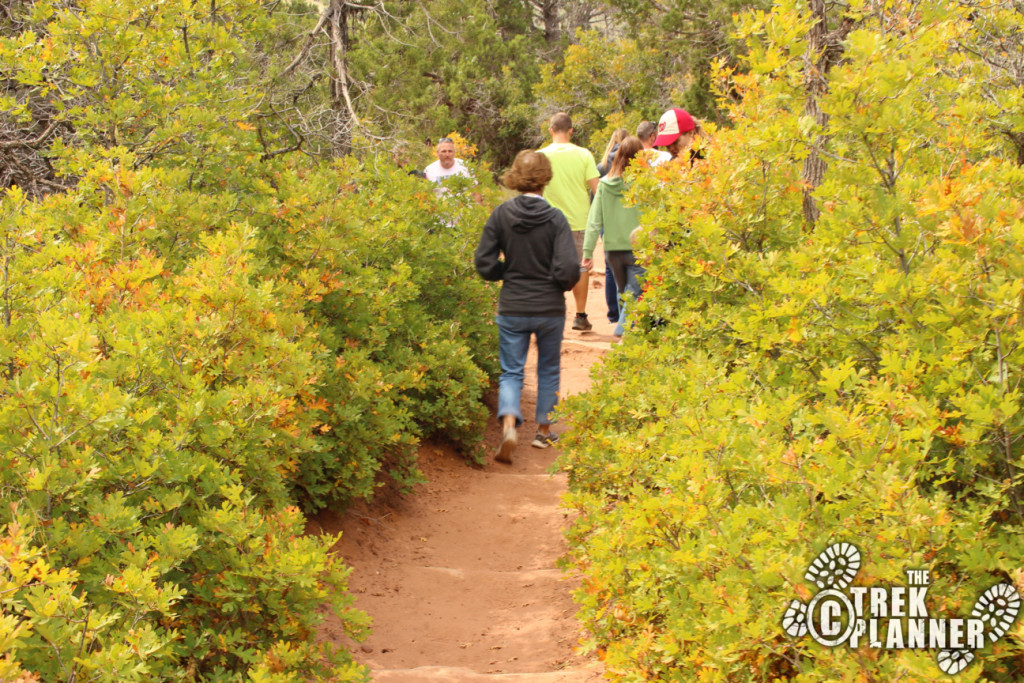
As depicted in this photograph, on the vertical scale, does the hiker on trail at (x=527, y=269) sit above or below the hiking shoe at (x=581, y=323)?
above

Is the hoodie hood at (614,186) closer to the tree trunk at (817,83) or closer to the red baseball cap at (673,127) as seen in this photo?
the red baseball cap at (673,127)

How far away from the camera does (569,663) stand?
349cm

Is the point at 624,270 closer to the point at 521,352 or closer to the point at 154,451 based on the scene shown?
the point at 521,352

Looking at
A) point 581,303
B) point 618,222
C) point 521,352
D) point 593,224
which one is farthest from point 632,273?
point 521,352

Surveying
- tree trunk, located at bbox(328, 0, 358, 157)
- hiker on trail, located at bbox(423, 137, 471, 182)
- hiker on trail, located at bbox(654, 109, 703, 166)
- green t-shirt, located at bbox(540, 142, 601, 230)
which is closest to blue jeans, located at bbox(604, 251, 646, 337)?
green t-shirt, located at bbox(540, 142, 601, 230)

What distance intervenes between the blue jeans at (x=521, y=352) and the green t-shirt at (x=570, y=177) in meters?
2.31

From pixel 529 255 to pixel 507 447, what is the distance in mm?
1383

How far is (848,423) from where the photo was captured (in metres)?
2.26

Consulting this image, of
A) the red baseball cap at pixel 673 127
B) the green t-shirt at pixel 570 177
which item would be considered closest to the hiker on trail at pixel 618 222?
the green t-shirt at pixel 570 177

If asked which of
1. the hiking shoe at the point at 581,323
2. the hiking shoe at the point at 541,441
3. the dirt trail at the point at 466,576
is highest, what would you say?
the hiking shoe at the point at 581,323

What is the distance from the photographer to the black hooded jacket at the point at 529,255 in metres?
5.84

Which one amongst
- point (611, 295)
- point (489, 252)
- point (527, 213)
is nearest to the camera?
point (527, 213)

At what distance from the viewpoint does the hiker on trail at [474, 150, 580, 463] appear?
5.83 m

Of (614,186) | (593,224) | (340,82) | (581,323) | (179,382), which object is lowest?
(581,323)
